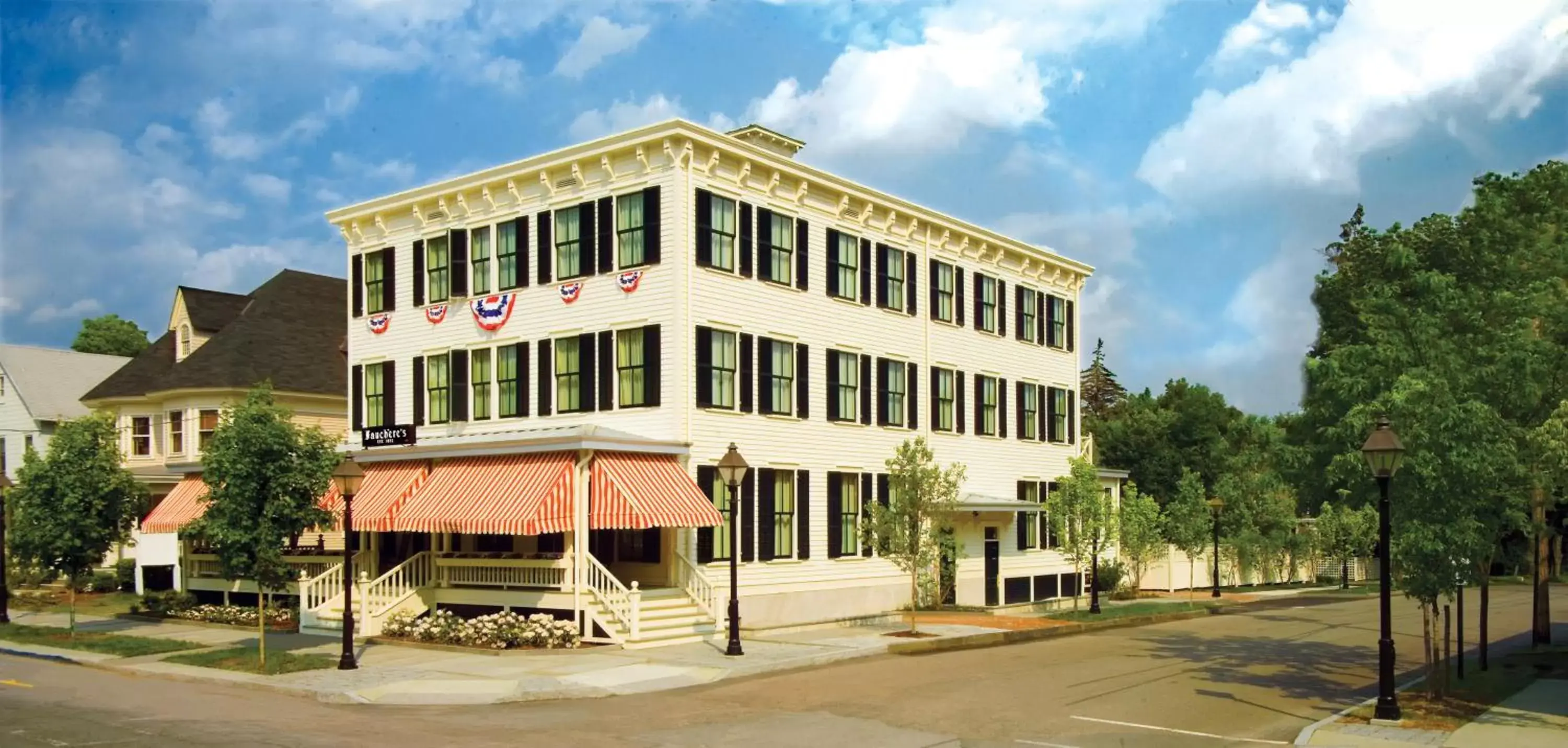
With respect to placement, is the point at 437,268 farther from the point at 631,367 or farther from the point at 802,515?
the point at 802,515

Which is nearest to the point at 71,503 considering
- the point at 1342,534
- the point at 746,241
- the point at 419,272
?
the point at 419,272

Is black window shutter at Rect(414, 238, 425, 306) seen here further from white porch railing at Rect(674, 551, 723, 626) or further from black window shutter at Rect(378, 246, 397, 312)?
white porch railing at Rect(674, 551, 723, 626)

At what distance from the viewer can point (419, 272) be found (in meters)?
36.0

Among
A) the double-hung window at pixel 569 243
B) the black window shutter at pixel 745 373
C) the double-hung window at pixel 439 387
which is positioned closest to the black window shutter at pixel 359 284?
the double-hung window at pixel 439 387

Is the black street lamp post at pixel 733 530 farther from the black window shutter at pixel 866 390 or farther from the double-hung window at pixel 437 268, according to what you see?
the double-hung window at pixel 437 268

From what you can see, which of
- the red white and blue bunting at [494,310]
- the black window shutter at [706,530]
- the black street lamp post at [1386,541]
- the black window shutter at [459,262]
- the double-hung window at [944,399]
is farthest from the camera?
the double-hung window at [944,399]

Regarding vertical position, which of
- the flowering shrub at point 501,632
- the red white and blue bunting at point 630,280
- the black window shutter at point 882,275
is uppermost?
the black window shutter at point 882,275

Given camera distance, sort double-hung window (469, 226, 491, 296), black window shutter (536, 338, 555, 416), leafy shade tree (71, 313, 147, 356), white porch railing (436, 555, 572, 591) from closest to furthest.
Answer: white porch railing (436, 555, 572, 591)
black window shutter (536, 338, 555, 416)
double-hung window (469, 226, 491, 296)
leafy shade tree (71, 313, 147, 356)

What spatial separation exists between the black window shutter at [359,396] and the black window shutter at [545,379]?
7711 millimetres

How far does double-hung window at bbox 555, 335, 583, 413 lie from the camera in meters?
32.1

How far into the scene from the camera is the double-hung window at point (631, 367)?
101 feet

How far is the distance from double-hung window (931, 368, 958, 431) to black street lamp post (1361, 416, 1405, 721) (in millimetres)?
21984

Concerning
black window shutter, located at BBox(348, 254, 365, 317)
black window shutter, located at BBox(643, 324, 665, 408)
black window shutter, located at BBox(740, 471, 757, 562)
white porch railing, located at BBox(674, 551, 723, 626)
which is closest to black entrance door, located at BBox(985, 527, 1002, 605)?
black window shutter, located at BBox(740, 471, 757, 562)

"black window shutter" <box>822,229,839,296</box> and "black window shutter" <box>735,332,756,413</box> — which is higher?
"black window shutter" <box>822,229,839,296</box>
